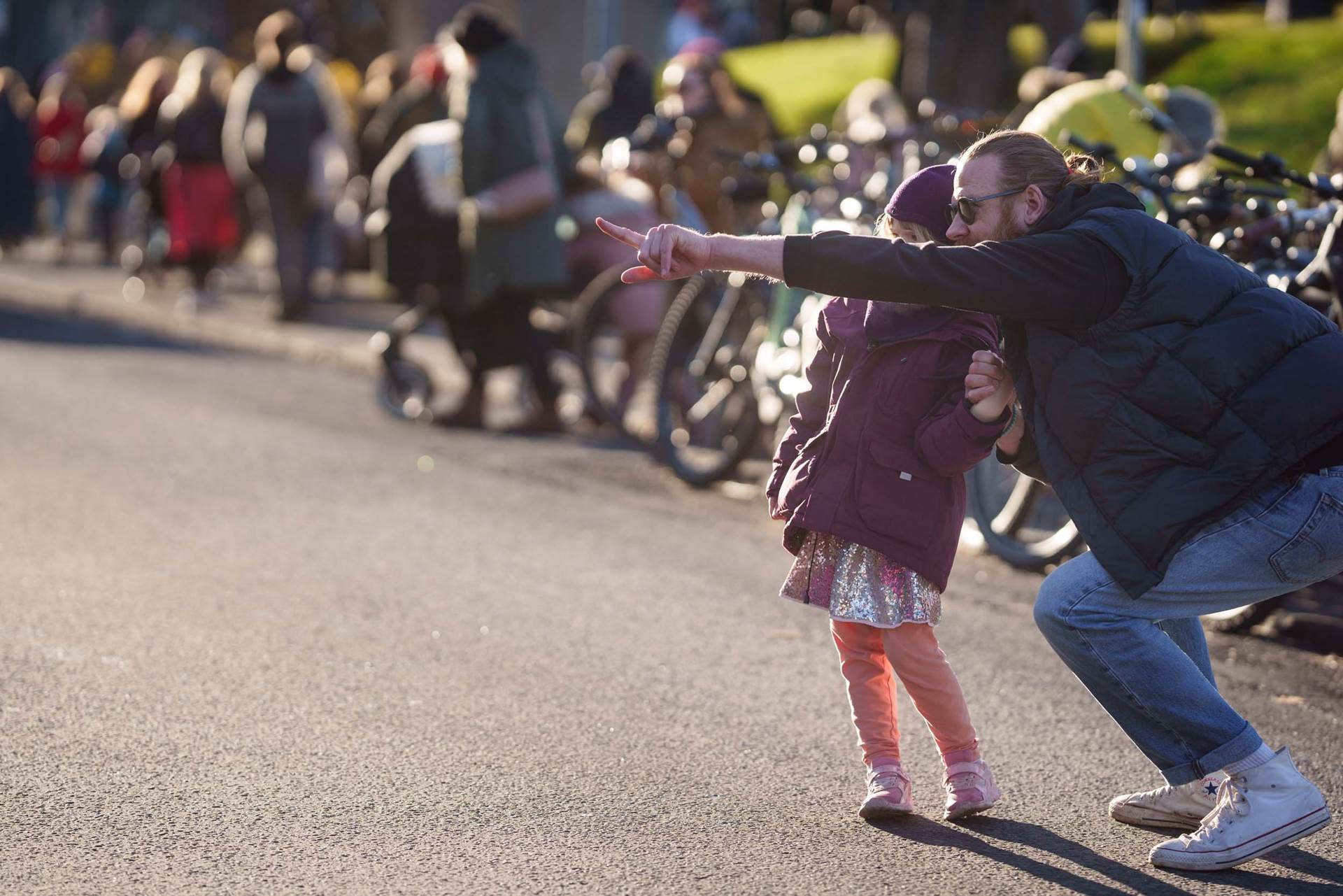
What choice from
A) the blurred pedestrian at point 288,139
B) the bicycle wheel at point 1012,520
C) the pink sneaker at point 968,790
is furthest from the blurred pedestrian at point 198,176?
the pink sneaker at point 968,790

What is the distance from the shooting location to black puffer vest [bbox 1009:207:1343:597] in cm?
368

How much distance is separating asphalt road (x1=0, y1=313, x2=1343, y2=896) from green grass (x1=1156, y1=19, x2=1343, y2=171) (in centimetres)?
1119

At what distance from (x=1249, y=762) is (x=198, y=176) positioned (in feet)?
44.6

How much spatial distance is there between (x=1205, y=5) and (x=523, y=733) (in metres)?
27.6

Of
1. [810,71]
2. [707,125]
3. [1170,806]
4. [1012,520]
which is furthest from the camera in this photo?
[810,71]

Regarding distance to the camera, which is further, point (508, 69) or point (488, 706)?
point (508, 69)

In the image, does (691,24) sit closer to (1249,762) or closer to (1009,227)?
(1009,227)

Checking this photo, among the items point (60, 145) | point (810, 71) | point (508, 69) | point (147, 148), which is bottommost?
point (60, 145)

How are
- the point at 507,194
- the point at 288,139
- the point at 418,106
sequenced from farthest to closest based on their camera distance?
the point at 288,139, the point at 418,106, the point at 507,194

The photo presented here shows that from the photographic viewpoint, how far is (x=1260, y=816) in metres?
3.85

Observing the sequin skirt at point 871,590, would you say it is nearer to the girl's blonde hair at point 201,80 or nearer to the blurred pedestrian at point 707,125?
the blurred pedestrian at point 707,125

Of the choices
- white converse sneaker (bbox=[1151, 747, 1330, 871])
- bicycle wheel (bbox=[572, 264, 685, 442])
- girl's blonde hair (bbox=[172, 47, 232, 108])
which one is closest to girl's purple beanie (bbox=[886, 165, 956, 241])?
white converse sneaker (bbox=[1151, 747, 1330, 871])

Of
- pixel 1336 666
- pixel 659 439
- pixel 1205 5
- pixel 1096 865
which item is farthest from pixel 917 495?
pixel 1205 5

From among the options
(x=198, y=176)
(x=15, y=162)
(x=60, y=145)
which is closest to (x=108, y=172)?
(x=15, y=162)
